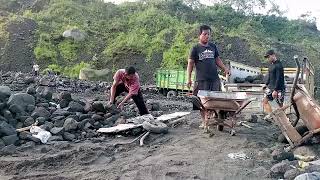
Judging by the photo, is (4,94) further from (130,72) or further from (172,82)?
(172,82)

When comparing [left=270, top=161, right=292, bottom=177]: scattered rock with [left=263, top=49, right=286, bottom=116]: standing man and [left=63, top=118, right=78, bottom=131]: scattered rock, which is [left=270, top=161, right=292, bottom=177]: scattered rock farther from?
[left=63, top=118, right=78, bottom=131]: scattered rock

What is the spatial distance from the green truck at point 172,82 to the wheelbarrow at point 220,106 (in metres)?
11.7

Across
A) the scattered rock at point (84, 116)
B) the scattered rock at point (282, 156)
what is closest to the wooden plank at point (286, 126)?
the scattered rock at point (282, 156)

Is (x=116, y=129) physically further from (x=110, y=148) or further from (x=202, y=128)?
(x=202, y=128)

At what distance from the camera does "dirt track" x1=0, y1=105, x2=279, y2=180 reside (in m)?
5.11

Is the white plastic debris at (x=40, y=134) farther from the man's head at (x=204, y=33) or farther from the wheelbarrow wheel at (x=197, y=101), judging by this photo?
the man's head at (x=204, y=33)

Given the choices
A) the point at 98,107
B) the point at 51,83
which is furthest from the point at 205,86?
the point at 51,83

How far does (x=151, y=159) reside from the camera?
19.0 ft

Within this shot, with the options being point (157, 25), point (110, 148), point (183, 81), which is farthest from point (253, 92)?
point (157, 25)

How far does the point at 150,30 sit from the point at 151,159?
26839mm

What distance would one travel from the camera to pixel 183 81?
19391mm

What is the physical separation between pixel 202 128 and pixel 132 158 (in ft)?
8.48

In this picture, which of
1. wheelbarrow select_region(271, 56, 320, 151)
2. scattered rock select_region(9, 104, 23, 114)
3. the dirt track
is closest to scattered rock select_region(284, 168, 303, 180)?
the dirt track

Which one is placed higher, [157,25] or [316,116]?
[157,25]
